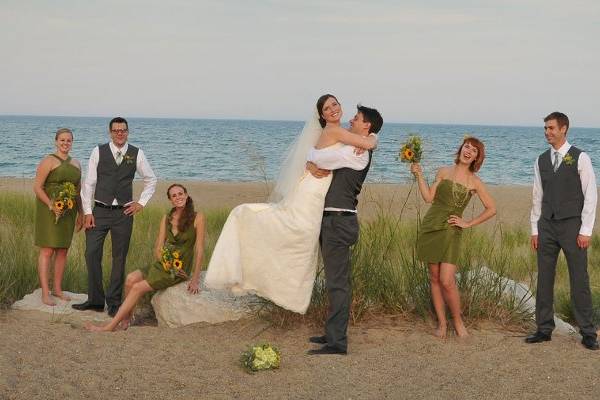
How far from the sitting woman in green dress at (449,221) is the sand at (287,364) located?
36cm

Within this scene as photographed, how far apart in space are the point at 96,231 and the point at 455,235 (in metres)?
3.62

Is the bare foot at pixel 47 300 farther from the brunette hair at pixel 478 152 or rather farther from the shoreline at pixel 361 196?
the shoreline at pixel 361 196

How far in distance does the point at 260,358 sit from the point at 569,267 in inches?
110

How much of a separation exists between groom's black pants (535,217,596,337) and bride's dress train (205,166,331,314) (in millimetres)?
1994

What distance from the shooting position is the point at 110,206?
7863 millimetres

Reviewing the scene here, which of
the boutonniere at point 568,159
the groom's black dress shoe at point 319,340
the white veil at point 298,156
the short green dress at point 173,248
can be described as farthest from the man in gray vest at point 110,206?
the boutonniere at point 568,159

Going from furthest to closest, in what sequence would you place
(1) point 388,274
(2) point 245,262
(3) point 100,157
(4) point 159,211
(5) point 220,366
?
(4) point 159,211 < (3) point 100,157 < (1) point 388,274 < (2) point 245,262 < (5) point 220,366

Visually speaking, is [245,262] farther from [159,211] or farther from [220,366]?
[159,211]

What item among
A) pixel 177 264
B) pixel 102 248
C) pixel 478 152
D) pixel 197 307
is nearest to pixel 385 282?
pixel 478 152

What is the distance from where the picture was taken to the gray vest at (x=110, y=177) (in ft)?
25.7

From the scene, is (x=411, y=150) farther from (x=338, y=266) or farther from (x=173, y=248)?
(x=173, y=248)

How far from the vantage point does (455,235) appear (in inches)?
264

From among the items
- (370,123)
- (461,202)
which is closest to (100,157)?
(370,123)

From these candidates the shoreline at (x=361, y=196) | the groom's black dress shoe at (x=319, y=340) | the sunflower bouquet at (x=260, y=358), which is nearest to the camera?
the sunflower bouquet at (x=260, y=358)
